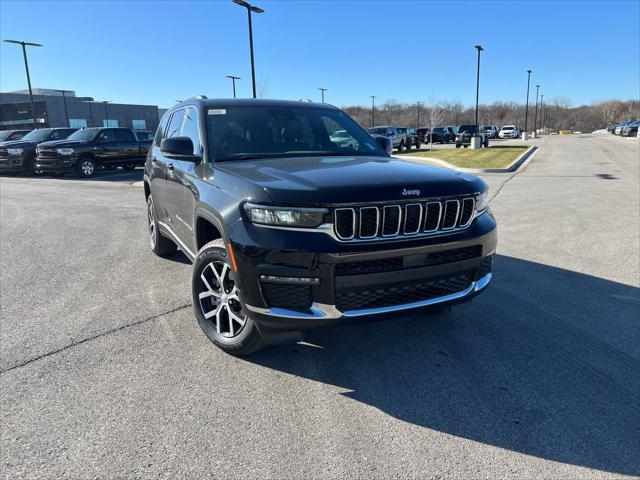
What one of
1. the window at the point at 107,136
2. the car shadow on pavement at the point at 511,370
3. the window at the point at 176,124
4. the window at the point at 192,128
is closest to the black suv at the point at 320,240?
the window at the point at 192,128

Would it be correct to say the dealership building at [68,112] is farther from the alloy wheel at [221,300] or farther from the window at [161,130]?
the alloy wheel at [221,300]

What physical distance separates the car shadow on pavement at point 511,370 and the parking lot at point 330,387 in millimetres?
13

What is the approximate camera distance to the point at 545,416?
278 centimetres

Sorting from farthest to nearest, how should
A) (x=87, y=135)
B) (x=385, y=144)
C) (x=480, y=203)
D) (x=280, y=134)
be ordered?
(x=87, y=135), (x=385, y=144), (x=280, y=134), (x=480, y=203)

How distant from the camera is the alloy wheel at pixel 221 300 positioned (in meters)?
3.35

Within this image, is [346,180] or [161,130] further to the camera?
[161,130]

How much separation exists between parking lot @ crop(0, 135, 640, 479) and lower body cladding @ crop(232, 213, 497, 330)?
1.83 feet

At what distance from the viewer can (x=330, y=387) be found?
310cm

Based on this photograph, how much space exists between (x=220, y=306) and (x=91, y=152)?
17.8m

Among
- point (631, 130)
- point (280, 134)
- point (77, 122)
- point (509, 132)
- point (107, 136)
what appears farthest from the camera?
point (77, 122)

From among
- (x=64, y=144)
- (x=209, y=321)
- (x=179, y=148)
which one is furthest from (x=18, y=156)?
(x=209, y=321)

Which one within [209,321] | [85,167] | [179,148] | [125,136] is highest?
[125,136]

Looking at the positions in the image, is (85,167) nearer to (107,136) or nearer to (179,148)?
(107,136)

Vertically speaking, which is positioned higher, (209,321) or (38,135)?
(38,135)
